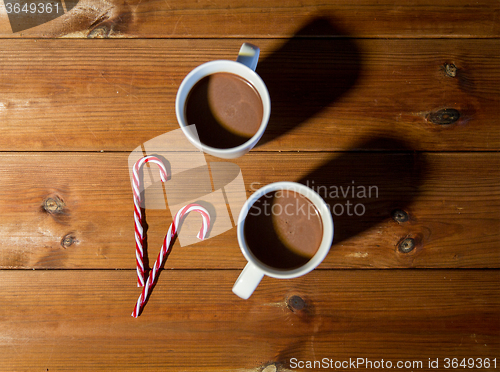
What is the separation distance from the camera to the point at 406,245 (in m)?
0.75

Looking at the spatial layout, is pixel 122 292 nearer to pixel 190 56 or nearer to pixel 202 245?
pixel 202 245

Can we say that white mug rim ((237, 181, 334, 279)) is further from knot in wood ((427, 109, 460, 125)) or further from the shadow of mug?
knot in wood ((427, 109, 460, 125))

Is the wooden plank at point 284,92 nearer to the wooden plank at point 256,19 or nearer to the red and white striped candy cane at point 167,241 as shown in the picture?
the wooden plank at point 256,19

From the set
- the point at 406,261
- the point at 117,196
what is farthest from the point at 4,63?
the point at 406,261

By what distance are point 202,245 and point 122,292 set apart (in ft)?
0.72

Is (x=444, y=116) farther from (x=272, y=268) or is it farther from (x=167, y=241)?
(x=167, y=241)

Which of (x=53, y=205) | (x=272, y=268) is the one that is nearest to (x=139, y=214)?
(x=53, y=205)

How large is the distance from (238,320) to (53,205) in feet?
1.70

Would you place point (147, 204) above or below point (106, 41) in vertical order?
below

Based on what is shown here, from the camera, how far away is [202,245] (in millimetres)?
749

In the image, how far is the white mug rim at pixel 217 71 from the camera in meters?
0.60

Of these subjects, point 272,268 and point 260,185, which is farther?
point 260,185

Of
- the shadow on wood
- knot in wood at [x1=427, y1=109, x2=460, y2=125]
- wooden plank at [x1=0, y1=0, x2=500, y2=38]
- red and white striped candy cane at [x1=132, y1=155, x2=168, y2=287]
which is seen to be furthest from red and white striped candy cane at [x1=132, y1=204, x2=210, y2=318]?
knot in wood at [x1=427, y1=109, x2=460, y2=125]

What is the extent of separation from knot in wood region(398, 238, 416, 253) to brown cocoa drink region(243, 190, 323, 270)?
0.79 feet
